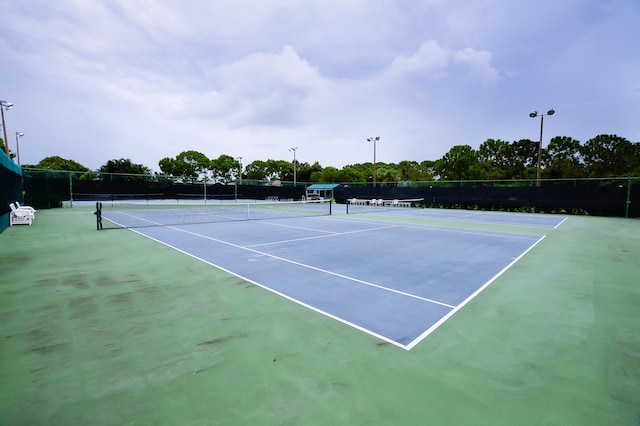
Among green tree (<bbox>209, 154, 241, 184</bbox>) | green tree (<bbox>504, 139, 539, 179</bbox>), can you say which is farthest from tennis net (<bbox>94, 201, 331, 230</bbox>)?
green tree (<bbox>209, 154, 241, 184</bbox>)

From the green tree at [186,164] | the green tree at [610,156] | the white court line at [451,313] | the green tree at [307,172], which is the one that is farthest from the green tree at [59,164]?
the green tree at [610,156]

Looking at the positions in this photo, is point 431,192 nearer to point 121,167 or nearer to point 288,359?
point 288,359

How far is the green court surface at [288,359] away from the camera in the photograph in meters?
2.09

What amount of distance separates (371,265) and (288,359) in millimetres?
3737

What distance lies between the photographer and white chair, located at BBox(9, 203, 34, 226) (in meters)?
12.3

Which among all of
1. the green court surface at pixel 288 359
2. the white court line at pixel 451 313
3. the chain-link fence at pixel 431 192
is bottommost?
the white court line at pixel 451 313

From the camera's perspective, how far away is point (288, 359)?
2.76 metres

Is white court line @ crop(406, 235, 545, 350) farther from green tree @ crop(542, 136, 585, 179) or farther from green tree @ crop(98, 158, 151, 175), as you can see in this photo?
green tree @ crop(98, 158, 151, 175)

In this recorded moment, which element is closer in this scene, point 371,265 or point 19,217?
point 371,265

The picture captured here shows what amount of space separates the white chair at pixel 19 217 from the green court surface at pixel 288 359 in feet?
33.7

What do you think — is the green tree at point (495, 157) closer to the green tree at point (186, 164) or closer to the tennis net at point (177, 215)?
the tennis net at point (177, 215)

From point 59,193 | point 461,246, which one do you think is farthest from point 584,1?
point 59,193

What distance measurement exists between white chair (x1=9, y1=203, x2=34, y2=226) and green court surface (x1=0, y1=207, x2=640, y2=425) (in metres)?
10.3

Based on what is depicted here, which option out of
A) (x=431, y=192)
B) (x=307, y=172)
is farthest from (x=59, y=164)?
(x=431, y=192)
